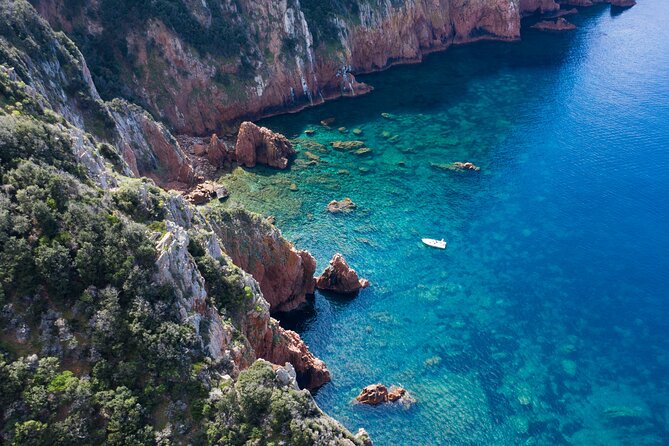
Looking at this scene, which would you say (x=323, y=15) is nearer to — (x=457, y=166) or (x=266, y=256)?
Result: (x=457, y=166)

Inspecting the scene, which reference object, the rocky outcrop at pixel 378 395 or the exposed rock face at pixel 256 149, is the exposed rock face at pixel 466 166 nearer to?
the exposed rock face at pixel 256 149

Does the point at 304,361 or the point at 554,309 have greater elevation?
the point at 304,361

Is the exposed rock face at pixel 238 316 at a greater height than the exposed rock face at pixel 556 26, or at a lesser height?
greater

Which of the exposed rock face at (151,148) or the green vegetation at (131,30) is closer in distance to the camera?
the exposed rock face at (151,148)

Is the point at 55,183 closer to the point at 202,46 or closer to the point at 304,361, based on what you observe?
the point at 304,361

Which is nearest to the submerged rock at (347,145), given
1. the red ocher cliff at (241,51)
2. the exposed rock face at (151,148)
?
the red ocher cliff at (241,51)

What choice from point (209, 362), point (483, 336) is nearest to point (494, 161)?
point (483, 336)
